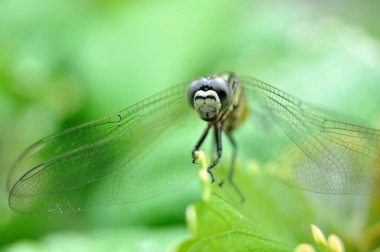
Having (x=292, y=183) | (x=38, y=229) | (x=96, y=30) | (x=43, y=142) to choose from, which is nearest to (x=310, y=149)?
(x=292, y=183)

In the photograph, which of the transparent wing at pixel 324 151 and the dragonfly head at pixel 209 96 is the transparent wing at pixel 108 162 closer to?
the dragonfly head at pixel 209 96

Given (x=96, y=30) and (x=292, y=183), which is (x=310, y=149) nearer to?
(x=292, y=183)

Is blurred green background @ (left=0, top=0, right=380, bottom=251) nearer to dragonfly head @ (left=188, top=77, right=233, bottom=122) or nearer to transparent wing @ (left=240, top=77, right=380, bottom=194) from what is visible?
transparent wing @ (left=240, top=77, right=380, bottom=194)

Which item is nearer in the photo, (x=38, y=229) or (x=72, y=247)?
(x=72, y=247)

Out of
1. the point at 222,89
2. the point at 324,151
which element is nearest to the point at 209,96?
the point at 222,89

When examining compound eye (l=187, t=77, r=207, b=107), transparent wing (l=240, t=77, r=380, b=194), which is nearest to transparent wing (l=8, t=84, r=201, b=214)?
compound eye (l=187, t=77, r=207, b=107)

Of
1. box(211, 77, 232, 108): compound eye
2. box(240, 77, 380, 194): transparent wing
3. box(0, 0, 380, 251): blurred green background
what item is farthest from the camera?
box(0, 0, 380, 251): blurred green background

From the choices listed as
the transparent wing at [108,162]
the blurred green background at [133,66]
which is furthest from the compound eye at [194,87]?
the blurred green background at [133,66]
